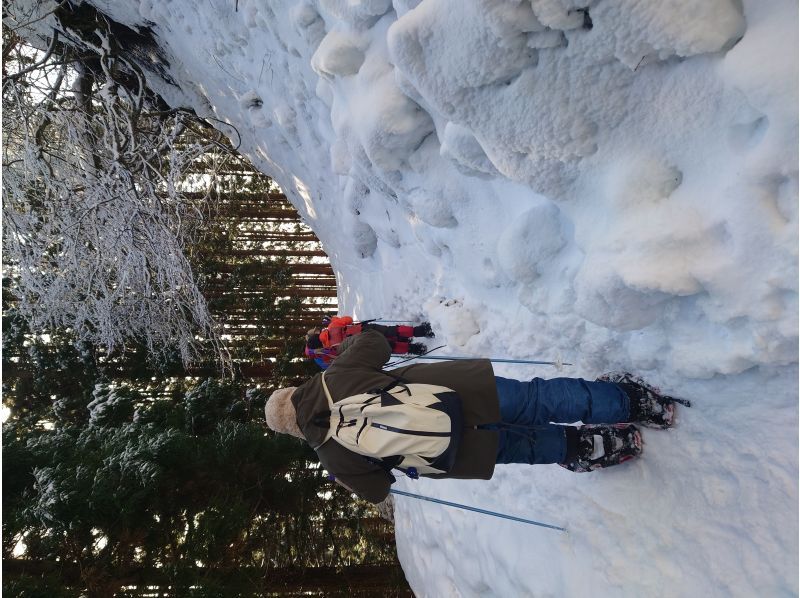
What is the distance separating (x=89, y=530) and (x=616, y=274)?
365cm

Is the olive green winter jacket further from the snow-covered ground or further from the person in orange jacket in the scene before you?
the person in orange jacket

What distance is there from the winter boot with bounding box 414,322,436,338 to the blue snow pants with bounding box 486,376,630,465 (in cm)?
133

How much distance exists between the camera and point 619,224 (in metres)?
1.45

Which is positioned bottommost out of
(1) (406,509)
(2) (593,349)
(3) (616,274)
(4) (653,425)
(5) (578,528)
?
(1) (406,509)

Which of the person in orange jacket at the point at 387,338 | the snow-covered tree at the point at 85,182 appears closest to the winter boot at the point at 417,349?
the person in orange jacket at the point at 387,338

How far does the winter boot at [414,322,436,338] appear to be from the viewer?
3204 mm

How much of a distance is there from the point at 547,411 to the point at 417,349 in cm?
148

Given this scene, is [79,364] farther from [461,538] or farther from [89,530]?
[461,538]

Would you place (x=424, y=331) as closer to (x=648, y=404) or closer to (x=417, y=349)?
(x=417, y=349)

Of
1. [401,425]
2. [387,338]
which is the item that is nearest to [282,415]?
[401,425]

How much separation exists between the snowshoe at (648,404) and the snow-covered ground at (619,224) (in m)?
0.04

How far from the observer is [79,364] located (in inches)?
249

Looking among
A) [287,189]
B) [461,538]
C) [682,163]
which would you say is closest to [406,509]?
[461,538]

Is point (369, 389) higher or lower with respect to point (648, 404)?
higher
